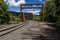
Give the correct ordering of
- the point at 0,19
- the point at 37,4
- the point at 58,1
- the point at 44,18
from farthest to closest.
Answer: the point at 44,18, the point at 37,4, the point at 0,19, the point at 58,1

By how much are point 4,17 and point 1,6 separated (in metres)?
2.14

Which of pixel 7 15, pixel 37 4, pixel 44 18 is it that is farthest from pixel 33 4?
pixel 7 15

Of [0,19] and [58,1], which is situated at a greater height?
[58,1]

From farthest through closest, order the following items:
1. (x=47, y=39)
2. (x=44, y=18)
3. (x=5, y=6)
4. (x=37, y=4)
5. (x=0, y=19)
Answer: (x=44, y=18) < (x=37, y=4) < (x=5, y=6) < (x=0, y=19) < (x=47, y=39)

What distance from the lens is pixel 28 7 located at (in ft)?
161

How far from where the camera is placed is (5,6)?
3184 centimetres

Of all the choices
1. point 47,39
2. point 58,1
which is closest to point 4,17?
point 47,39

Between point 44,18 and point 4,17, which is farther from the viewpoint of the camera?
point 44,18

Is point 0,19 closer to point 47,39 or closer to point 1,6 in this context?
point 1,6

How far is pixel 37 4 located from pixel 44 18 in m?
6.15

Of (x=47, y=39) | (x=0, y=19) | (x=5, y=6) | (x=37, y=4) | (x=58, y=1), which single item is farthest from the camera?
(x=37, y=4)

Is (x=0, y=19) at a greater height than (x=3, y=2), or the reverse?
(x=3, y=2)

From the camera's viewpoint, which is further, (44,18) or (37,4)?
(44,18)

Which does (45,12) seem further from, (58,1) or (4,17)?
(58,1)
